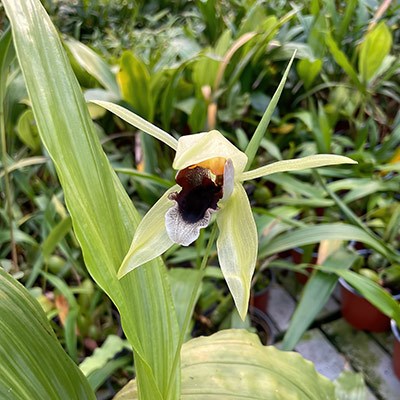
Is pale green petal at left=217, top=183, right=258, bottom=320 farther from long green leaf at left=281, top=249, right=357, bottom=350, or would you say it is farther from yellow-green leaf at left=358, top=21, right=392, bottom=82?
yellow-green leaf at left=358, top=21, right=392, bottom=82

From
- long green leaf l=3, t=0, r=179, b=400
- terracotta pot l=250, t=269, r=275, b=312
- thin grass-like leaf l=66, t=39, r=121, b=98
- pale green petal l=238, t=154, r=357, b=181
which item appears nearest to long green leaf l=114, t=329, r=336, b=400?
long green leaf l=3, t=0, r=179, b=400

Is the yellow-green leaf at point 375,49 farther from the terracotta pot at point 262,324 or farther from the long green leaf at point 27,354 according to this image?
the long green leaf at point 27,354

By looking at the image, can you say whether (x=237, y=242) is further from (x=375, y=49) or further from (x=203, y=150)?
(x=375, y=49)

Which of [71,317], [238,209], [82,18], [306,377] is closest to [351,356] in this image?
[306,377]

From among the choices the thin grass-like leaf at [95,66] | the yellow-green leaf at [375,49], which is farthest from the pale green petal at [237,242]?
the yellow-green leaf at [375,49]

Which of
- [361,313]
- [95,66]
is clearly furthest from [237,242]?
[95,66]

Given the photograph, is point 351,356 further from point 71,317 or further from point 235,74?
point 235,74

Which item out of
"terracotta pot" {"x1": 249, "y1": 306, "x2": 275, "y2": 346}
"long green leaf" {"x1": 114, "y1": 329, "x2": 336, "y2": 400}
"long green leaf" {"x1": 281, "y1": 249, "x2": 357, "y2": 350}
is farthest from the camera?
"terracotta pot" {"x1": 249, "y1": 306, "x2": 275, "y2": 346}
